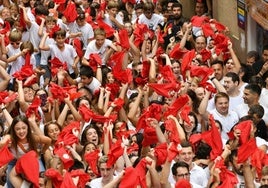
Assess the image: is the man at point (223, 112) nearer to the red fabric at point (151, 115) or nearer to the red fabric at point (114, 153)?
the red fabric at point (151, 115)

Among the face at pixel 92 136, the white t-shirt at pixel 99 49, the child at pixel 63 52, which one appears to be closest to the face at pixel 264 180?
the face at pixel 92 136

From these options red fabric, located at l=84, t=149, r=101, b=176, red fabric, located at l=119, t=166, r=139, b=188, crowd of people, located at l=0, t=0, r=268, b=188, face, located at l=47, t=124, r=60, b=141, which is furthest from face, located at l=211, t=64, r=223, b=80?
red fabric, located at l=119, t=166, r=139, b=188

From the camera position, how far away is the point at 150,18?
61.1ft

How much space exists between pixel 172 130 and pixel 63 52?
4631 mm

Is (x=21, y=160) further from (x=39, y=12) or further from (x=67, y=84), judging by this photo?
(x=39, y=12)

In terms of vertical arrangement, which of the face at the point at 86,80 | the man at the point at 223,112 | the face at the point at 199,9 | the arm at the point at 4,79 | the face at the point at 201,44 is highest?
the man at the point at 223,112

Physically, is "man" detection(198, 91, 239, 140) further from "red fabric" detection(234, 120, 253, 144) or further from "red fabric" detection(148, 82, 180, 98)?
"red fabric" detection(234, 120, 253, 144)

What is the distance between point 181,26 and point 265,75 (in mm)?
Answer: 3341

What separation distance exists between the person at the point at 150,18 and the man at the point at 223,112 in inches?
200

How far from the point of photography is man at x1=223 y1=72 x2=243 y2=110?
14.0m

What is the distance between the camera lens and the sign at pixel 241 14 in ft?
60.5

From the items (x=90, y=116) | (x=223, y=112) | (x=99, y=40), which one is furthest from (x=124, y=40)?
(x=223, y=112)

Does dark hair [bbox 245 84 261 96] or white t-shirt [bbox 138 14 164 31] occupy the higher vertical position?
dark hair [bbox 245 84 261 96]

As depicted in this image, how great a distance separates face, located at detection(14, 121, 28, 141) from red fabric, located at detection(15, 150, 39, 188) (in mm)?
917
